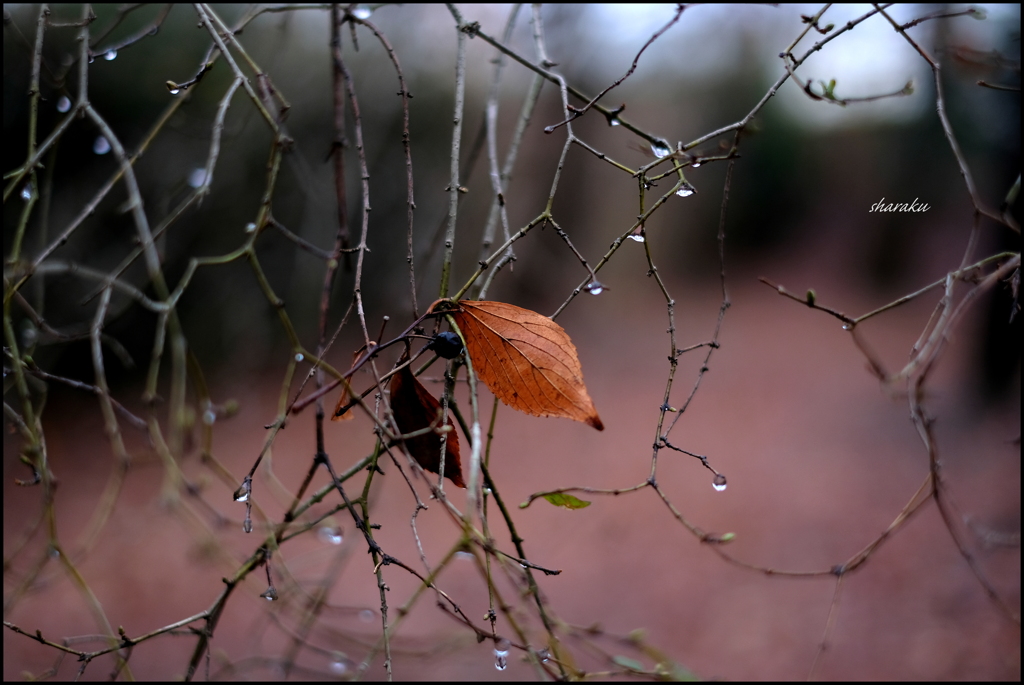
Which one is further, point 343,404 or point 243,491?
point 343,404

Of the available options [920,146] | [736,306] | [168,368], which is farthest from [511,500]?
[920,146]

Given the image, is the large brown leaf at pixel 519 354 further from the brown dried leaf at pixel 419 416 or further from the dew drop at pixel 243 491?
the dew drop at pixel 243 491

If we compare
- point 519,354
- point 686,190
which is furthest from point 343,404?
point 686,190

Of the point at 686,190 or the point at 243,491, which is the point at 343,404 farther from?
the point at 686,190

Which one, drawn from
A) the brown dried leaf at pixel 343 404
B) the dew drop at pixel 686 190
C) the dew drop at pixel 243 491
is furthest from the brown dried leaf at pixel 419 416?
the dew drop at pixel 686 190

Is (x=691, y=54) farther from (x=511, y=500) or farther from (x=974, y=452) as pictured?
(x=511, y=500)
